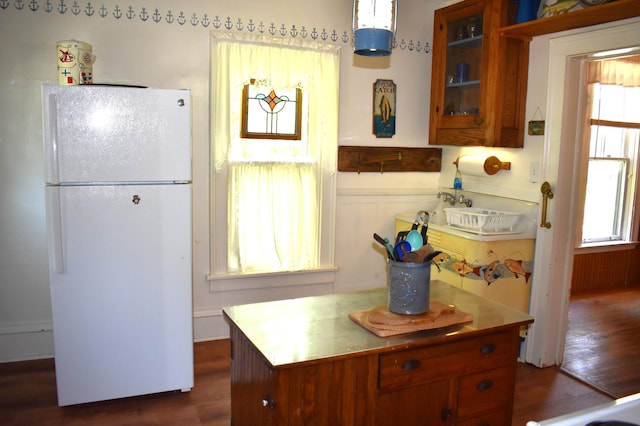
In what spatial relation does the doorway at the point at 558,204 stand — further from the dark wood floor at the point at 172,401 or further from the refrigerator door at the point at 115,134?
the refrigerator door at the point at 115,134

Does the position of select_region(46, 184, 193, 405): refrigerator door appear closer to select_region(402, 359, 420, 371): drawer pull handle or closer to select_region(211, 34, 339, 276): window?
select_region(211, 34, 339, 276): window

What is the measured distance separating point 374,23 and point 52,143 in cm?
175

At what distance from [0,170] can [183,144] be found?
51.7 inches

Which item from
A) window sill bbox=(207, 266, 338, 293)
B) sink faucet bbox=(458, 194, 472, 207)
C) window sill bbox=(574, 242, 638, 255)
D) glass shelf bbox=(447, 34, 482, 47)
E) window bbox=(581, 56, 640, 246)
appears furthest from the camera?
window sill bbox=(574, 242, 638, 255)

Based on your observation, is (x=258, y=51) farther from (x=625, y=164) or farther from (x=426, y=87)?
(x=625, y=164)

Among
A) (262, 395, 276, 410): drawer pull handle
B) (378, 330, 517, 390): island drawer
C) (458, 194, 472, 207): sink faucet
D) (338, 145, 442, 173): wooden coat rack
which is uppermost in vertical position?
(338, 145, 442, 173): wooden coat rack

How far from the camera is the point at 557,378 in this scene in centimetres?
343

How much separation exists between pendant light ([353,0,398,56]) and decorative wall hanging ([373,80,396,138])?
94.3 inches

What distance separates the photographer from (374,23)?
1.77m

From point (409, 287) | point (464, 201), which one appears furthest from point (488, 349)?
point (464, 201)

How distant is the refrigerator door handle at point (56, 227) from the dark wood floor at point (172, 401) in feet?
2.54

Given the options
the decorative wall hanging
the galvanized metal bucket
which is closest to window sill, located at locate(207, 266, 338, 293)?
the decorative wall hanging

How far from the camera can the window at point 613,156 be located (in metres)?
5.01

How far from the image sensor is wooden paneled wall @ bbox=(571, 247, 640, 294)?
17.4 feet
